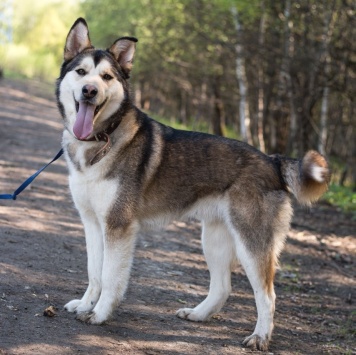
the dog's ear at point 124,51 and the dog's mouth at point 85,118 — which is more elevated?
the dog's ear at point 124,51

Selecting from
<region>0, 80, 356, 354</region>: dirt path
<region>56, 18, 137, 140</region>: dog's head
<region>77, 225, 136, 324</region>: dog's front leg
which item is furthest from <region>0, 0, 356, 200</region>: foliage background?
<region>0, 80, 356, 354</region>: dirt path

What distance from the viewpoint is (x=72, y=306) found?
5160 mm

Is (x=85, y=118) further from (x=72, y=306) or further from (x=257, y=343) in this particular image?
(x=257, y=343)

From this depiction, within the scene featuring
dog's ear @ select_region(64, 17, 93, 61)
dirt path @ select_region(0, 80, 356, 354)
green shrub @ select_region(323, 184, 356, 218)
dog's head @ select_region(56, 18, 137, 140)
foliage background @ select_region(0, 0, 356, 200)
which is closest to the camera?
dirt path @ select_region(0, 80, 356, 354)

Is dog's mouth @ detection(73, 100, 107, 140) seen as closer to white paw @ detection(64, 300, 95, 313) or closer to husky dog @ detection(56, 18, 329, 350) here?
husky dog @ detection(56, 18, 329, 350)

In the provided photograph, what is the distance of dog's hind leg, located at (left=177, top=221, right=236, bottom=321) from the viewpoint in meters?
5.55

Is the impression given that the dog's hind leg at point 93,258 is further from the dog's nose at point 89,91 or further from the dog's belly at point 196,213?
the dog's nose at point 89,91

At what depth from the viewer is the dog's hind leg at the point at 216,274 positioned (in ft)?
18.2

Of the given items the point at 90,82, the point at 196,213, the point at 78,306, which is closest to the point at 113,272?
the point at 78,306

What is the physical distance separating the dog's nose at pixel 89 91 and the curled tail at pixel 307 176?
165cm

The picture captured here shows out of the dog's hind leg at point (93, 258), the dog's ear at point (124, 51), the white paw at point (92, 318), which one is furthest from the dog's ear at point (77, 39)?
the white paw at point (92, 318)

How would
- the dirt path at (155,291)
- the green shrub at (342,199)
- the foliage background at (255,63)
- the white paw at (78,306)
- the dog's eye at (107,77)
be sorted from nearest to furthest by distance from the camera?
the dirt path at (155,291) < the dog's eye at (107,77) < the white paw at (78,306) < the green shrub at (342,199) < the foliage background at (255,63)

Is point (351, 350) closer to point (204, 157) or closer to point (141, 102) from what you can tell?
point (204, 157)

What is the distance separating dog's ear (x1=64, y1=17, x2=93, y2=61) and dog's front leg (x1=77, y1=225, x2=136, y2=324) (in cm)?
151
